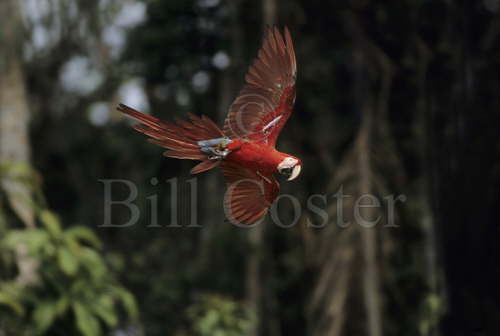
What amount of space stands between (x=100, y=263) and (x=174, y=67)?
332cm

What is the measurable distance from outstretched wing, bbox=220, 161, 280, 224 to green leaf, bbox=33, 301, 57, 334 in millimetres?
2407

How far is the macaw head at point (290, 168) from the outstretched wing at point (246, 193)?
0.09 m

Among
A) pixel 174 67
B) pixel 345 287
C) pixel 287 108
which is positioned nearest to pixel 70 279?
pixel 345 287

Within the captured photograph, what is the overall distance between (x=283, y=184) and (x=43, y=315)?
2366 mm

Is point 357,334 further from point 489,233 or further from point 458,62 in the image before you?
point 458,62

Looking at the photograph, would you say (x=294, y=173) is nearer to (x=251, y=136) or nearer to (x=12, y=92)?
(x=251, y=136)

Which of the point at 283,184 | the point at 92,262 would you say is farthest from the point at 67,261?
the point at 283,184

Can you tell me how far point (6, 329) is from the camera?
3.59 meters

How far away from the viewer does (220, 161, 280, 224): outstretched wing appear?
49.7 inches

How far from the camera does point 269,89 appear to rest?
1.36m

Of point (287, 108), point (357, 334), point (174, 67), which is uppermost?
point (174, 67)

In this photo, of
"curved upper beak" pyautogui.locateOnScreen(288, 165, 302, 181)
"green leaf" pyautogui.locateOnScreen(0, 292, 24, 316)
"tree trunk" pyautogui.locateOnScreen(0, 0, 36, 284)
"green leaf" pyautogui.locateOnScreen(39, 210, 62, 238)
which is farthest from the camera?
"tree trunk" pyautogui.locateOnScreen(0, 0, 36, 284)

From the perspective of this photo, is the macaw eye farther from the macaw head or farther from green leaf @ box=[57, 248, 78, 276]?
green leaf @ box=[57, 248, 78, 276]

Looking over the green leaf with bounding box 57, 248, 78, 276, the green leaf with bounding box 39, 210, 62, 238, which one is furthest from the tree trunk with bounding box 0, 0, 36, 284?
the green leaf with bounding box 57, 248, 78, 276
